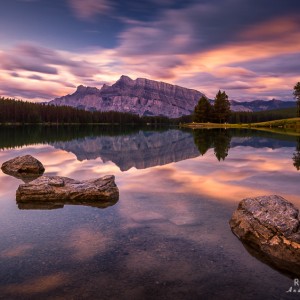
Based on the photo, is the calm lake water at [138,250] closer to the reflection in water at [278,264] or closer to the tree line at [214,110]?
the reflection in water at [278,264]

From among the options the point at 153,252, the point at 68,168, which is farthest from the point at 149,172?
the point at 153,252

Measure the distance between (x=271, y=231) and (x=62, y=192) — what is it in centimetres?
1052

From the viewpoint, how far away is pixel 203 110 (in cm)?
12688

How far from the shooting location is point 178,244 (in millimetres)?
10578

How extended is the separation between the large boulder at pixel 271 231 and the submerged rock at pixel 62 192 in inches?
280

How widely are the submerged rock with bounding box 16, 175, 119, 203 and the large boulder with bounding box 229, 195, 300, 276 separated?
7101mm

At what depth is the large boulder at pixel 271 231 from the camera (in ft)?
31.4

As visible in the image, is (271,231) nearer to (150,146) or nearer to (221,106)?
(150,146)

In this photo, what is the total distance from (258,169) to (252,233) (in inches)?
645

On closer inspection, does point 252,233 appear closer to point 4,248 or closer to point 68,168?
point 4,248

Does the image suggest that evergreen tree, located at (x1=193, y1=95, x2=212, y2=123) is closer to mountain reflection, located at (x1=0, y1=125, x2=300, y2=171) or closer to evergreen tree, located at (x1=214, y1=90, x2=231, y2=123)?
evergreen tree, located at (x1=214, y1=90, x2=231, y2=123)

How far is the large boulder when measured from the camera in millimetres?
9578

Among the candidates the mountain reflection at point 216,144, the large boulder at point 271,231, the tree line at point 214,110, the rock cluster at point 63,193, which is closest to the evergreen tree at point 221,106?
the tree line at point 214,110

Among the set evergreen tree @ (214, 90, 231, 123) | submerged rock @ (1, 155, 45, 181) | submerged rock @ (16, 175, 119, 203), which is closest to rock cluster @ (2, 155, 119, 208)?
submerged rock @ (16, 175, 119, 203)
